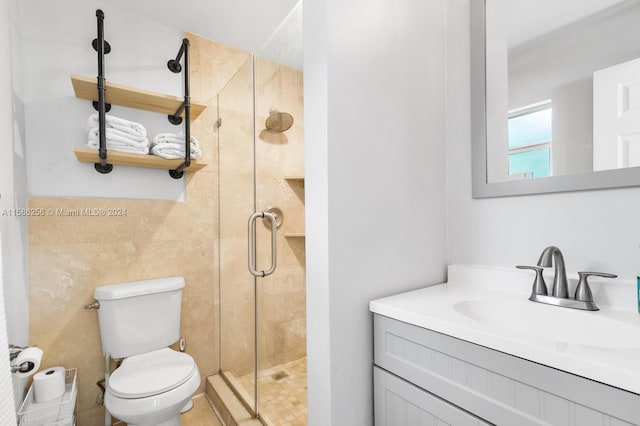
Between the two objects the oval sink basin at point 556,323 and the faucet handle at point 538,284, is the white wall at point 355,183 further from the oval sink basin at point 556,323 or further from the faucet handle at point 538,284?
the faucet handle at point 538,284

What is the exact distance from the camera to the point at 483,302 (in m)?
0.99

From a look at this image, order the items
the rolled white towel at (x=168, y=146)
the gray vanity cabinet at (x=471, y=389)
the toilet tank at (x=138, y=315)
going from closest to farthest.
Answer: the gray vanity cabinet at (x=471, y=389) < the toilet tank at (x=138, y=315) < the rolled white towel at (x=168, y=146)

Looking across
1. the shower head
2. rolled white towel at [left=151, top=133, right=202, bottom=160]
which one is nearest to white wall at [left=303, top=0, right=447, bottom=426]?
the shower head

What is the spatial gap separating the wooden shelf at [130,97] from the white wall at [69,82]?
7 cm

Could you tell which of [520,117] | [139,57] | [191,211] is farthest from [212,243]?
[520,117]

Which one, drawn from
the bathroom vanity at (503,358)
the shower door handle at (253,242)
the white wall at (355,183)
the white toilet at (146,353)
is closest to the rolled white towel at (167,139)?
the shower door handle at (253,242)

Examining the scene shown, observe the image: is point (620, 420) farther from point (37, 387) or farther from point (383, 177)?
point (37, 387)

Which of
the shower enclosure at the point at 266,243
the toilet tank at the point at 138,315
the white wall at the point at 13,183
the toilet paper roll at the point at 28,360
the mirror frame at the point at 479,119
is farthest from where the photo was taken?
the toilet tank at the point at 138,315

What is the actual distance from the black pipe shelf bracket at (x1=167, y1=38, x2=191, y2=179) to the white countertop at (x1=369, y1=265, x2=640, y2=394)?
4.54 ft

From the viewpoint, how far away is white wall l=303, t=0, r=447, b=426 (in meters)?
0.93

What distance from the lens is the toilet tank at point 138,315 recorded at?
5.18ft

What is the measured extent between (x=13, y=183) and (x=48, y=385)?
93 cm

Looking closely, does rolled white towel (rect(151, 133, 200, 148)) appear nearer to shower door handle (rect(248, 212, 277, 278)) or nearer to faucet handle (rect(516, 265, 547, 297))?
shower door handle (rect(248, 212, 277, 278))

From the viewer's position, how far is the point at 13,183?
1.35m
